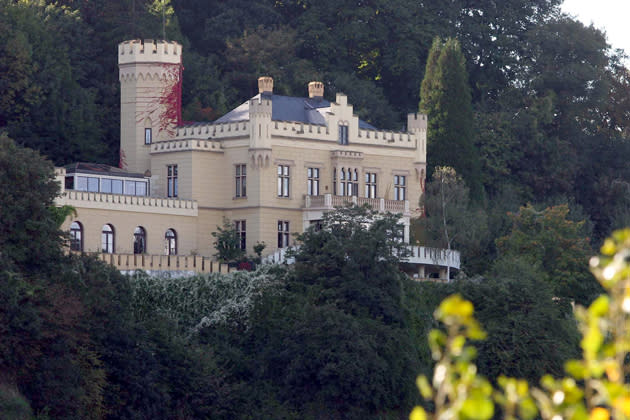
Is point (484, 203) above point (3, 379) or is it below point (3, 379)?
above

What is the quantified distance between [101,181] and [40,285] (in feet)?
49.9

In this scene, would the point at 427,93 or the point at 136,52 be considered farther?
the point at 427,93

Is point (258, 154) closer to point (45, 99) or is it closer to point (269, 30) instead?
point (45, 99)

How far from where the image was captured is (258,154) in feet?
192

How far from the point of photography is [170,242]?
57.3m

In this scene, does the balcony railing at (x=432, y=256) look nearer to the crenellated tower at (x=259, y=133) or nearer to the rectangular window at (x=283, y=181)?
the rectangular window at (x=283, y=181)

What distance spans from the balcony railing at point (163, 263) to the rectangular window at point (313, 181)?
26.9ft

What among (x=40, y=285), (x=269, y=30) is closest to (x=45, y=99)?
(x=269, y=30)

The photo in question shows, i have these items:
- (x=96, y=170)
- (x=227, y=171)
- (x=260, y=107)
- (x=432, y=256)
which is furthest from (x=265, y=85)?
(x=432, y=256)

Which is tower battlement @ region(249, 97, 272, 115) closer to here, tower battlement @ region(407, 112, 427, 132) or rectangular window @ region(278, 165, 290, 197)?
rectangular window @ region(278, 165, 290, 197)

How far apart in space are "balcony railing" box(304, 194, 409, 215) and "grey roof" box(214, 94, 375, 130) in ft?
12.8

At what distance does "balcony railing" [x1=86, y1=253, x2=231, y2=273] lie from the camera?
1998 inches

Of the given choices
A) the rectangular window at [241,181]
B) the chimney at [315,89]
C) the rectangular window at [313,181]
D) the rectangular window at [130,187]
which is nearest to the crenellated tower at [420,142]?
the chimney at [315,89]

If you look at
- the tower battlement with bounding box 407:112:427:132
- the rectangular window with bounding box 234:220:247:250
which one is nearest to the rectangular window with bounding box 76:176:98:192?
the rectangular window with bounding box 234:220:247:250
